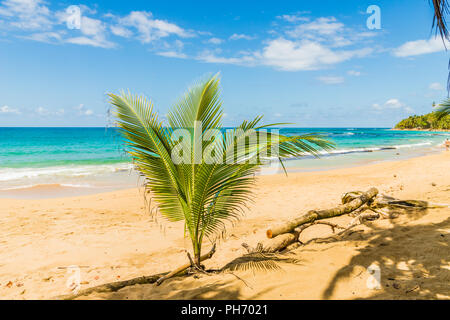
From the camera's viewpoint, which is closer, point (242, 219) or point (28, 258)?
point (28, 258)

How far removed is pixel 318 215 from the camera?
4.80 m

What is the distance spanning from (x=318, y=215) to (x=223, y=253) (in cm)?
186

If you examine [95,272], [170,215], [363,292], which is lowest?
[95,272]

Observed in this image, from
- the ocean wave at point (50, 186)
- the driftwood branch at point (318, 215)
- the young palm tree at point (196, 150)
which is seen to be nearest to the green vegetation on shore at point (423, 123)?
the driftwood branch at point (318, 215)

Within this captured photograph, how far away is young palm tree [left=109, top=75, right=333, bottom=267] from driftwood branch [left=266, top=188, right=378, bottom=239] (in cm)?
103

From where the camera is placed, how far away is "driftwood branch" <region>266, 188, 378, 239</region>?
4.27 metres

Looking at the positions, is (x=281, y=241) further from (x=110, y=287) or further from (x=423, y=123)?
(x=423, y=123)

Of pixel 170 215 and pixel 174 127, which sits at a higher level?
pixel 174 127

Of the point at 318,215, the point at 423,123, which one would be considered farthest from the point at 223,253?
the point at 423,123

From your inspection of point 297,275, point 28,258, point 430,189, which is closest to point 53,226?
point 28,258
